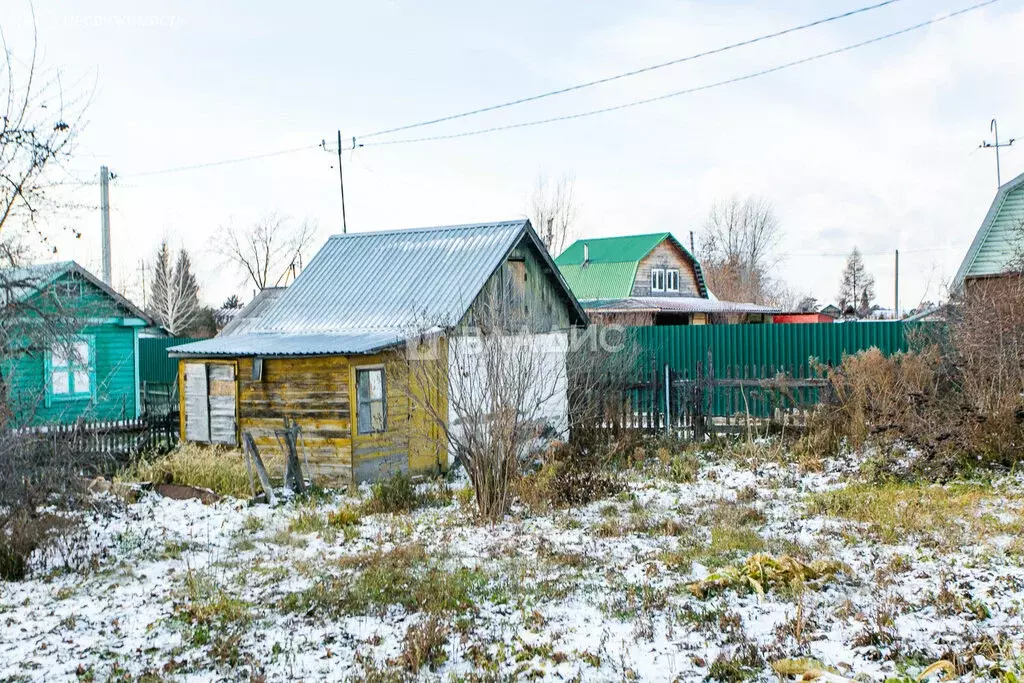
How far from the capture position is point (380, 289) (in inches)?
632

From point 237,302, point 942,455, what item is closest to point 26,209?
point 942,455

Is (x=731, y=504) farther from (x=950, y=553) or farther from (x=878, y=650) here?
(x=878, y=650)

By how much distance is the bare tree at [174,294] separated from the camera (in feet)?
145

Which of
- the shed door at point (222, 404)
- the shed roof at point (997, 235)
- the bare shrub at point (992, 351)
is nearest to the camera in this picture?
the bare shrub at point (992, 351)

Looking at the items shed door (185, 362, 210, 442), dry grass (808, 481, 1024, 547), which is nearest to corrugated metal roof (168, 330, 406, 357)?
shed door (185, 362, 210, 442)

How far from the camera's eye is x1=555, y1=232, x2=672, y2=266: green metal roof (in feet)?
129

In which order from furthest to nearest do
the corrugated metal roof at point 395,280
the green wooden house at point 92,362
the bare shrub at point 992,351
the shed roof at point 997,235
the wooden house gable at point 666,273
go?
1. the wooden house gable at point 666,273
2. the shed roof at point 997,235
3. the green wooden house at point 92,362
4. the corrugated metal roof at point 395,280
5. the bare shrub at point 992,351

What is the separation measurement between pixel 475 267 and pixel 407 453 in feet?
11.9

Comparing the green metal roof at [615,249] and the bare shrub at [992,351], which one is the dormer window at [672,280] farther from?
the bare shrub at [992,351]

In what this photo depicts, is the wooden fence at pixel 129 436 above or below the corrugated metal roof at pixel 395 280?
below

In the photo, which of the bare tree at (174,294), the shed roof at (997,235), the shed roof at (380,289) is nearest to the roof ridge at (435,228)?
the shed roof at (380,289)

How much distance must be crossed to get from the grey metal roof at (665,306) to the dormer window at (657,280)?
61 centimetres

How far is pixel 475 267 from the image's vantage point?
616 inches

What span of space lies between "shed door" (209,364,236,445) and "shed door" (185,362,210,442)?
0.12 m
